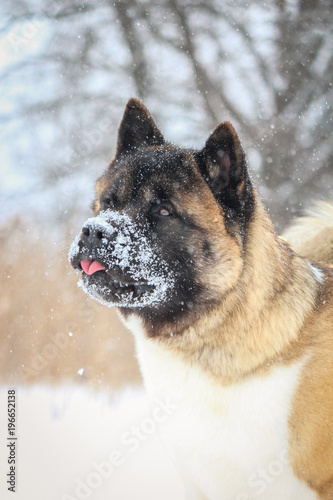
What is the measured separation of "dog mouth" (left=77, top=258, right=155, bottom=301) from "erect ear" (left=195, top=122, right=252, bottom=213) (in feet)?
1.78

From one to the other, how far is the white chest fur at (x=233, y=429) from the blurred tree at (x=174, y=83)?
3628 millimetres

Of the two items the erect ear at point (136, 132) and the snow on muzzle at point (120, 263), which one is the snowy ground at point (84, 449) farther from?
the erect ear at point (136, 132)

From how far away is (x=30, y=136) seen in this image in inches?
207

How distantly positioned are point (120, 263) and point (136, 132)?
0.89m

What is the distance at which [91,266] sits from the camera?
178cm

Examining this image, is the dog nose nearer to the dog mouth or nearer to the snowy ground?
the dog mouth

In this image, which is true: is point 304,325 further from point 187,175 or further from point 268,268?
point 187,175

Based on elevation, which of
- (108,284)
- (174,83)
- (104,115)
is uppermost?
(108,284)

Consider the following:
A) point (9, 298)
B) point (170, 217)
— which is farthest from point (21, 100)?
point (170, 217)

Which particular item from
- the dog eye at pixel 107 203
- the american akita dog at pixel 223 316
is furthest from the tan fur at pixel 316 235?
the dog eye at pixel 107 203

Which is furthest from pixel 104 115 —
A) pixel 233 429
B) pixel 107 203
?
pixel 233 429

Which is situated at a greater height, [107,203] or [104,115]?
[107,203]

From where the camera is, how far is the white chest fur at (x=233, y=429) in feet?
6.05

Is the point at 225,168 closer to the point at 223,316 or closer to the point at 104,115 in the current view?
the point at 223,316
